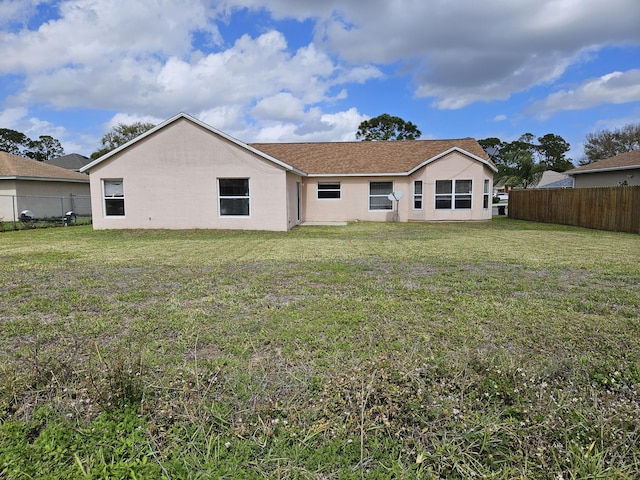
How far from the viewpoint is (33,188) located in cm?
2088

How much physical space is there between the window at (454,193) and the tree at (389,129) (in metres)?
30.1

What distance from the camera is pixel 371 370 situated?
3.06 meters

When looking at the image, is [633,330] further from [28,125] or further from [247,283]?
[28,125]

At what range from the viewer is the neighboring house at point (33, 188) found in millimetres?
19734

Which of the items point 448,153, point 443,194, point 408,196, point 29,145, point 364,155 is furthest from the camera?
point 29,145

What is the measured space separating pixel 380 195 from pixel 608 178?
13277 mm

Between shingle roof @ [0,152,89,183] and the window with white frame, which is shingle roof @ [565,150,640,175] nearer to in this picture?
the window with white frame

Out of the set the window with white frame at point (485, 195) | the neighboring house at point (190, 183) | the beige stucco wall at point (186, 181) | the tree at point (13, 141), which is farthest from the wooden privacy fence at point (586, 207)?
the tree at point (13, 141)

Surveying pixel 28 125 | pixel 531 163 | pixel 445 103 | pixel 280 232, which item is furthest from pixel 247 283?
pixel 28 125

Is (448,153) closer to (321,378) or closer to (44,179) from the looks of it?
(321,378)

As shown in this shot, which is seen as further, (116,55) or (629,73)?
(629,73)

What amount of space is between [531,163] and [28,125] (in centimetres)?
6619

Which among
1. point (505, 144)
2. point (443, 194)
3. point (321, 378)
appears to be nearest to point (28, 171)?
point (443, 194)

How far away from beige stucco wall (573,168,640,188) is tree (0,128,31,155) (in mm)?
72290
